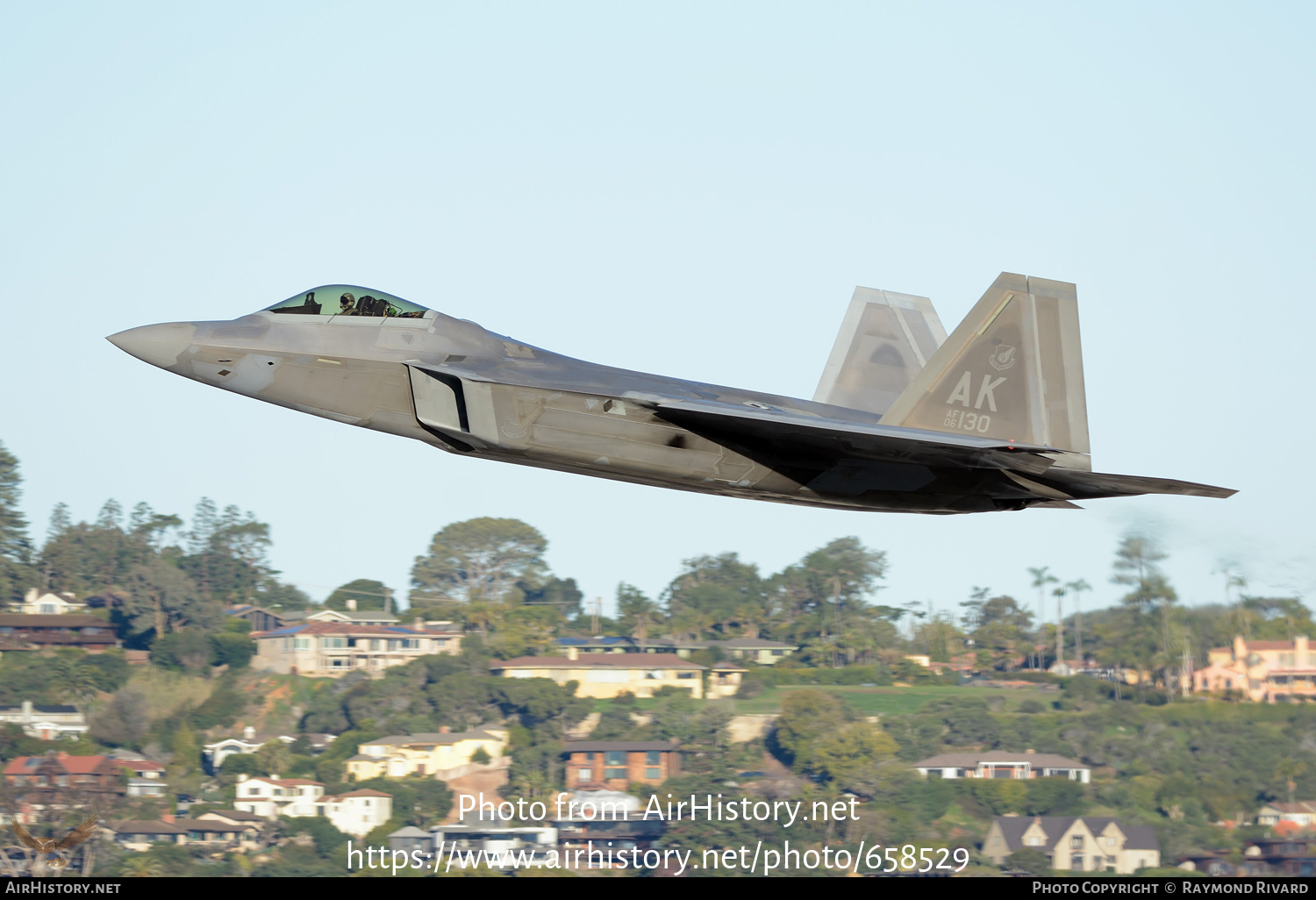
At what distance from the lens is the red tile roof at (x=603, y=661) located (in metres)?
75.3

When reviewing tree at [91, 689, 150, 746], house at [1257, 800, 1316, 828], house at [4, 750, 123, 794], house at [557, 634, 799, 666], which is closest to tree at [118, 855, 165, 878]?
house at [4, 750, 123, 794]

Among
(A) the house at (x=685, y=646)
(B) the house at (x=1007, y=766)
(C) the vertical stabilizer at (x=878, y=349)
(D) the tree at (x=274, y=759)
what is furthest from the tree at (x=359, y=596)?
(C) the vertical stabilizer at (x=878, y=349)

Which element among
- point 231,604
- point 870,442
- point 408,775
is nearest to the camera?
point 870,442

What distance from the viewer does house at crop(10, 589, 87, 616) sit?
3514 inches

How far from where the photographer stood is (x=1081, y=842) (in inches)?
2048

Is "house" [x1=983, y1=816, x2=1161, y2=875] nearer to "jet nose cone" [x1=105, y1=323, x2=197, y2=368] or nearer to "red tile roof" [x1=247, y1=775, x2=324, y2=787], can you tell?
"red tile roof" [x1=247, y1=775, x2=324, y2=787]

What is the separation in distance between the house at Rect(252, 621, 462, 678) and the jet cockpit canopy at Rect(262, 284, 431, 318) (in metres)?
63.0

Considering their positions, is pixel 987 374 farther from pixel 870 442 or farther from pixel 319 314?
pixel 319 314

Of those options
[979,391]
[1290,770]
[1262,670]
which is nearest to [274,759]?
[1262,670]

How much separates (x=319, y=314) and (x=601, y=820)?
4055 centimetres

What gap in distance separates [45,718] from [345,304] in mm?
61425

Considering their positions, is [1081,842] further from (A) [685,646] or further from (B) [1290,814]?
(A) [685,646]

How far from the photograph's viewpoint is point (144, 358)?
614 inches
